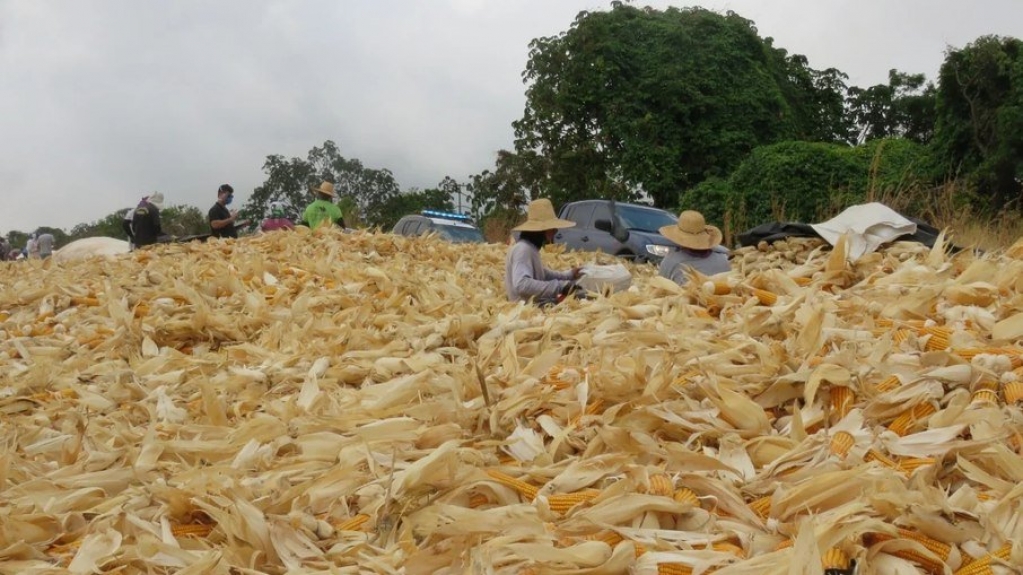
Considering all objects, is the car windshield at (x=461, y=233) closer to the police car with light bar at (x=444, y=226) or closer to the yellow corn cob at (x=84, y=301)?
the police car with light bar at (x=444, y=226)

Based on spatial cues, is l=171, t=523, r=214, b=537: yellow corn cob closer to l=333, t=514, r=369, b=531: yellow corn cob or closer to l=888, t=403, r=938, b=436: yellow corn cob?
l=333, t=514, r=369, b=531: yellow corn cob

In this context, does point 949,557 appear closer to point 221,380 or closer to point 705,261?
point 221,380

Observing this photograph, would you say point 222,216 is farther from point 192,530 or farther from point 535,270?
point 192,530

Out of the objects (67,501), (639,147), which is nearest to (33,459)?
(67,501)

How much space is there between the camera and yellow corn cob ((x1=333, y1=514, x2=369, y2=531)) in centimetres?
204

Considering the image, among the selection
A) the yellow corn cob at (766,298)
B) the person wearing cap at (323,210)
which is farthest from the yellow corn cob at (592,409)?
the person wearing cap at (323,210)

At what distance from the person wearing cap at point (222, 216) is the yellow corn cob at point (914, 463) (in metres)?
9.46

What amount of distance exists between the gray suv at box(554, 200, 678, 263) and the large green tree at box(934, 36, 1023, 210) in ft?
18.6

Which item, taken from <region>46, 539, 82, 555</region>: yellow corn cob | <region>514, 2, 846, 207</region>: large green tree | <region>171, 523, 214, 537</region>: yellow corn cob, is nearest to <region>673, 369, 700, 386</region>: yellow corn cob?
<region>171, 523, 214, 537</region>: yellow corn cob

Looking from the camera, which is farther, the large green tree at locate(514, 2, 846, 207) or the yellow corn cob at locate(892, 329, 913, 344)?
the large green tree at locate(514, 2, 846, 207)

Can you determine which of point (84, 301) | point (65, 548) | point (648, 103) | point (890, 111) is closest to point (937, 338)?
point (65, 548)

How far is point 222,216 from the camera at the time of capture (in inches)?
416

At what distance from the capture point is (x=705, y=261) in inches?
203

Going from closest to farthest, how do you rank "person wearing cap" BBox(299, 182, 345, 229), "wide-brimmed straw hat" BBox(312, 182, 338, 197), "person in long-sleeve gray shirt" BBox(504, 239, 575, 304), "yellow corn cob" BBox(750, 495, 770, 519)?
"yellow corn cob" BBox(750, 495, 770, 519) → "person in long-sleeve gray shirt" BBox(504, 239, 575, 304) → "person wearing cap" BBox(299, 182, 345, 229) → "wide-brimmed straw hat" BBox(312, 182, 338, 197)
